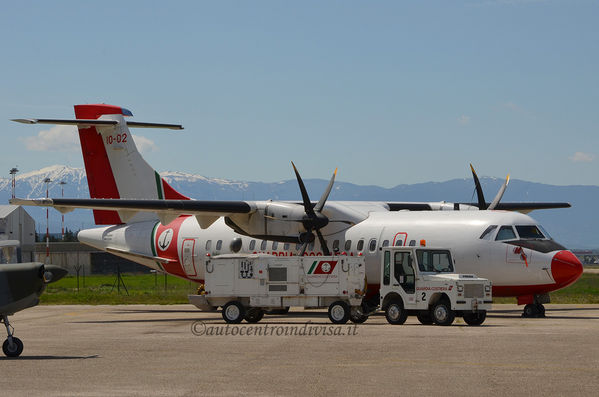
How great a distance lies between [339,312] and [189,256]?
9.83m

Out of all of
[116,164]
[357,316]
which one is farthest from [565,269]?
[116,164]

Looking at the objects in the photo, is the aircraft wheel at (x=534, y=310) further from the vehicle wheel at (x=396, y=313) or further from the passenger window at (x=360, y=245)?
the passenger window at (x=360, y=245)

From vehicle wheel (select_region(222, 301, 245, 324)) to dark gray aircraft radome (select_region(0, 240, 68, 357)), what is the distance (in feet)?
29.4

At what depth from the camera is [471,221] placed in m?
26.9

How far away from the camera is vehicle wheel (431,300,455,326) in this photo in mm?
22953

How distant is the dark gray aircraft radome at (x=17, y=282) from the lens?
53.5ft

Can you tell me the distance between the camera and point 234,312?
25141mm

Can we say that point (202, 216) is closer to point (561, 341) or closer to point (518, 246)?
point (518, 246)

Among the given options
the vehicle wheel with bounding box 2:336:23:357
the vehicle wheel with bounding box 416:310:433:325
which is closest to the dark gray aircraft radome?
the vehicle wheel with bounding box 2:336:23:357

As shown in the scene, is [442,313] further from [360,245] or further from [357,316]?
[360,245]

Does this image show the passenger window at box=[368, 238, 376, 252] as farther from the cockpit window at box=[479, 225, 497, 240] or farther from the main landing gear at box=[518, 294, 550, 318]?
the main landing gear at box=[518, 294, 550, 318]

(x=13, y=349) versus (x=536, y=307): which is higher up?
(x=13, y=349)

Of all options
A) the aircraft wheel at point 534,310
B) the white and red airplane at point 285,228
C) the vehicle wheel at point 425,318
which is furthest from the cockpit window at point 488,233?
the vehicle wheel at point 425,318

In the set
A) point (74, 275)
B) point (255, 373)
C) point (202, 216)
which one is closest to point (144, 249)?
point (202, 216)
